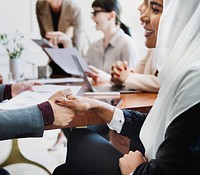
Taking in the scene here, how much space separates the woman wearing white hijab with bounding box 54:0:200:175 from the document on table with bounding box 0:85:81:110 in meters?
0.19

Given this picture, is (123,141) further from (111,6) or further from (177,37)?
(177,37)

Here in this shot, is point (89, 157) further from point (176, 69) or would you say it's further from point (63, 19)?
point (63, 19)

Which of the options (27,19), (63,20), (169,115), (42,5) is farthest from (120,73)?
(27,19)

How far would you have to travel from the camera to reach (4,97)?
1335 mm

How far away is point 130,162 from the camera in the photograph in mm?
916

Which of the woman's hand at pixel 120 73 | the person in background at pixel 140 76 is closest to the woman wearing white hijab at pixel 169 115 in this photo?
the person in background at pixel 140 76

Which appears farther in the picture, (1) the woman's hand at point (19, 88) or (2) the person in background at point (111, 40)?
(2) the person in background at point (111, 40)

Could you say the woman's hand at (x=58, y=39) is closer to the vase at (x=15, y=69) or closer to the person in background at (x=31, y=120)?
the vase at (x=15, y=69)

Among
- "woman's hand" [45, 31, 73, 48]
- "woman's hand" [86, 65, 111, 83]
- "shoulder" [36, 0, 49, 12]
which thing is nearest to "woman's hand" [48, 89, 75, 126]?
"woman's hand" [86, 65, 111, 83]

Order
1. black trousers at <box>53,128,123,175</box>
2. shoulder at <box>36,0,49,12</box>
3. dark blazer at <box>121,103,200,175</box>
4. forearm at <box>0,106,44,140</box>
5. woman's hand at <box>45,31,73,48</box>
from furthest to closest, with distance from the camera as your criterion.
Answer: shoulder at <box>36,0,49,12</box>, woman's hand at <box>45,31,73,48</box>, black trousers at <box>53,128,123,175</box>, forearm at <box>0,106,44,140</box>, dark blazer at <box>121,103,200,175</box>

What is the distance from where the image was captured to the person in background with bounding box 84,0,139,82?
2.23 metres

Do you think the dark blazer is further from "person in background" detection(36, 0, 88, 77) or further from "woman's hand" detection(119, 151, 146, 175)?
"person in background" detection(36, 0, 88, 77)

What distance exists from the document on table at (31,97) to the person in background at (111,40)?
81cm

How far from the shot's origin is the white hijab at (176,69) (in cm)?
71
